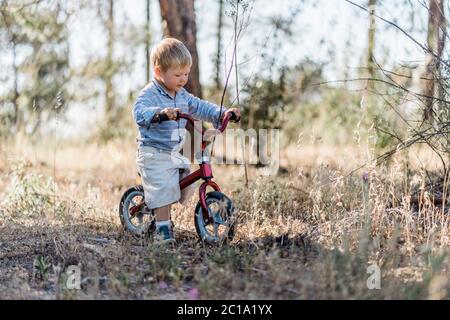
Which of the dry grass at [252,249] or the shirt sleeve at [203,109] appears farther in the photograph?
the shirt sleeve at [203,109]

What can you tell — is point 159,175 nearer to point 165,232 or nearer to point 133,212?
point 165,232

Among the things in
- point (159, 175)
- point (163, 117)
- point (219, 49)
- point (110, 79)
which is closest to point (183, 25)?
point (219, 49)

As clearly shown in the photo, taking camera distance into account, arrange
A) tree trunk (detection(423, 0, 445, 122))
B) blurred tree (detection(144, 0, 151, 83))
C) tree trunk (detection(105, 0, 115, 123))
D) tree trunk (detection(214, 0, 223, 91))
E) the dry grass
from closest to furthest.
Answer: the dry grass < tree trunk (detection(423, 0, 445, 122)) < tree trunk (detection(214, 0, 223, 91)) < blurred tree (detection(144, 0, 151, 83)) < tree trunk (detection(105, 0, 115, 123))

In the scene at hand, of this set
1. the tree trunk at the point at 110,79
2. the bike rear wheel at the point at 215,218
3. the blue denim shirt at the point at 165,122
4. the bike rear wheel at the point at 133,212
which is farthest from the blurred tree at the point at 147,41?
the bike rear wheel at the point at 215,218

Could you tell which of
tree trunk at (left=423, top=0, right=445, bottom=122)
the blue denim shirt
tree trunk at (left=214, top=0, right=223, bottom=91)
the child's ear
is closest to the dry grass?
tree trunk at (left=423, top=0, right=445, bottom=122)

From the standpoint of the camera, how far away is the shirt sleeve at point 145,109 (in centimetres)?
496

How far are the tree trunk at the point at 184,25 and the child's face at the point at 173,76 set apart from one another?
7.84 feet

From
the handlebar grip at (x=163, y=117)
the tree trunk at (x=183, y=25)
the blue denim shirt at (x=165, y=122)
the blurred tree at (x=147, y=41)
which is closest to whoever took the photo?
the handlebar grip at (x=163, y=117)

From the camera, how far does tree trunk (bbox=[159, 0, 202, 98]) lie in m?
7.69

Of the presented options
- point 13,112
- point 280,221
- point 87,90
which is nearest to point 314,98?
point 87,90

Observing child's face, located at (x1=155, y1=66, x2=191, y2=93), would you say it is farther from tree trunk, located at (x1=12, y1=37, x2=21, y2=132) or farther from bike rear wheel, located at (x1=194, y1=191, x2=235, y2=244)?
tree trunk, located at (x1=12, y1=37, x2=21, y2=132)

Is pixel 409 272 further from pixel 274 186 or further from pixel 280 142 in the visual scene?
pixel 280 142

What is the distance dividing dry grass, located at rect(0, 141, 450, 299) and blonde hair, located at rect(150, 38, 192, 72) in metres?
1.30

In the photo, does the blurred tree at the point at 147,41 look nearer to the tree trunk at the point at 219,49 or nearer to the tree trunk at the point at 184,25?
the tree trunk at the point at 219,49
